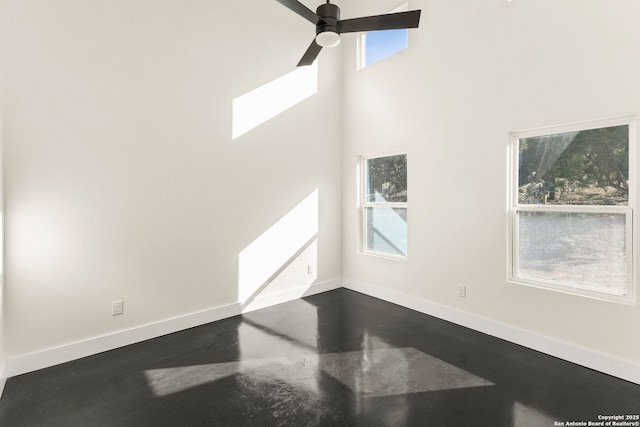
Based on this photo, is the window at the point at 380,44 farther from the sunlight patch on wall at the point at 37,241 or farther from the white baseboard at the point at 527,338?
the sunlight patch on wall at the point at 37,241

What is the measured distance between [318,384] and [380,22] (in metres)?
2.64

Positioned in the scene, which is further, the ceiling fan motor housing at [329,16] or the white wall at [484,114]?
the white wall at [484,114]

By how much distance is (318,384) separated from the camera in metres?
2.35

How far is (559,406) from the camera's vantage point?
2.07 m

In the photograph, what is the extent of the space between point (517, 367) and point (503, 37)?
2.86 m

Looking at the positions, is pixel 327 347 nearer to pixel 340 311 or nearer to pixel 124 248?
pixel 340 311

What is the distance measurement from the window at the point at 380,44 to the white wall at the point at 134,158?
820 mm

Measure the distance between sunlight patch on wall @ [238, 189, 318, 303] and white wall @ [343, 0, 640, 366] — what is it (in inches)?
36.8

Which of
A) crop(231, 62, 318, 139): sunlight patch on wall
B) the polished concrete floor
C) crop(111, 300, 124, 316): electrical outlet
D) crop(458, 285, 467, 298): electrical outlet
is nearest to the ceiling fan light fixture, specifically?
crop(231, 62, 318, 139): sunlight patch on wall

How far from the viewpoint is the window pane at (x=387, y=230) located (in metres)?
4.08

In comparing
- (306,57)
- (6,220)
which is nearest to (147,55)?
(306,57)

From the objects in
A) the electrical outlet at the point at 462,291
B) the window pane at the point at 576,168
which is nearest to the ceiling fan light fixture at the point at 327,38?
the window pane at the point at 576,168

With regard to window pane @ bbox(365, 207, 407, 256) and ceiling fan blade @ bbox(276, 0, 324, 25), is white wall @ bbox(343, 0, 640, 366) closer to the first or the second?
window pane @ bbox(365, 207, 407, 256)

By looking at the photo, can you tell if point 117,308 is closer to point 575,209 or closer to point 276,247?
point 276,247
